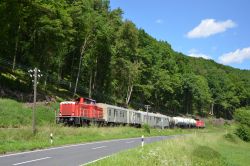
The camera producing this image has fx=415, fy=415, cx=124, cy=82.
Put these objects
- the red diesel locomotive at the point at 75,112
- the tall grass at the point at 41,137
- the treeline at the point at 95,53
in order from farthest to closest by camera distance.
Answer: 1. the treeline at the point at 95,53
2. the red diesel locomotive at the point at 75,112
3. the tall grass at the point at 41,137

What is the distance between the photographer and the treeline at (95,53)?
52.6 meters

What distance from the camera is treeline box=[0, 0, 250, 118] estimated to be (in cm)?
5259

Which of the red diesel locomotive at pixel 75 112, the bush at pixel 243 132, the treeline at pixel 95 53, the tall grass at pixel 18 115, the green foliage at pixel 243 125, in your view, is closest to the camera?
the tall grass at pixel 18 115

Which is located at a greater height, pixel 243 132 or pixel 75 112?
pixel 75 112

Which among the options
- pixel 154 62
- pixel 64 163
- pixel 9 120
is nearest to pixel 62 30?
pixel 9 120

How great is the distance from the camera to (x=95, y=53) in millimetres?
71000

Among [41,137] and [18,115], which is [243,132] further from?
[41,137]

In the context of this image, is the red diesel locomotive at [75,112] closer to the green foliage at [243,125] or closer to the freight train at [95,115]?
the freight train at [95,115]

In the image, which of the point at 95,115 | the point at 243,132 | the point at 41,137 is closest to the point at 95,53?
the point at 95,115

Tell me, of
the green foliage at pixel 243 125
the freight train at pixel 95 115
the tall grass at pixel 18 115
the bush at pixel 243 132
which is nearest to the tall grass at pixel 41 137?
the freight train at pixel 95 115

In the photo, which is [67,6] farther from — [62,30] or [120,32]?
[120,32]

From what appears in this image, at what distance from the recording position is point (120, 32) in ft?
253

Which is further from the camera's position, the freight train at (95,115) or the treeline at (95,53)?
the treeline at (95,53)

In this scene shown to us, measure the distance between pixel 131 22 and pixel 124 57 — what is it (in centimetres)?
679
